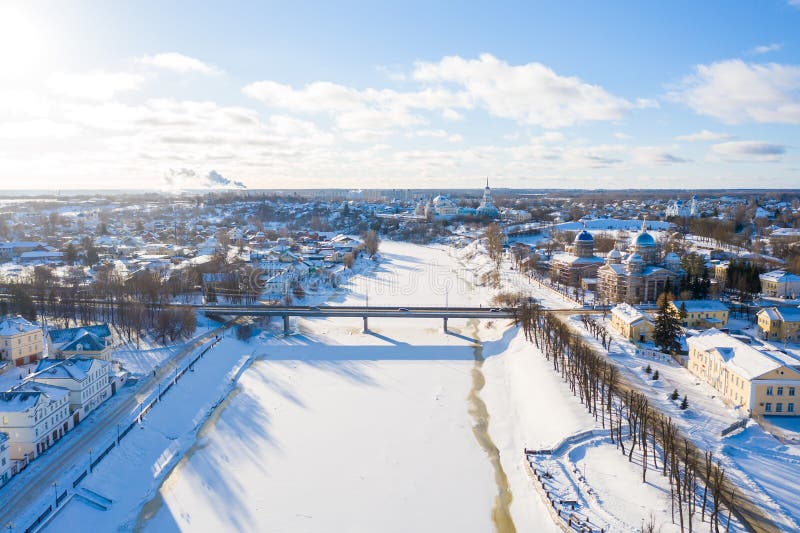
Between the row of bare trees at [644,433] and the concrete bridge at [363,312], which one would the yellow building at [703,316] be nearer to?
the row of bare trees at [644,433]

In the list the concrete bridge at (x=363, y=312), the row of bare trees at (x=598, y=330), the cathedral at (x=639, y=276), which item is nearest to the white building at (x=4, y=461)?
the concrete bridge at (x=363, y=312)

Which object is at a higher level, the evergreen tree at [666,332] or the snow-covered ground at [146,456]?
the evergreen tree at [666,332]

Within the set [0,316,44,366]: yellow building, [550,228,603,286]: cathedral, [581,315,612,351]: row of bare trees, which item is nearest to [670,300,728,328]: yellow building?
[581,315,612,351]: row of bare trees

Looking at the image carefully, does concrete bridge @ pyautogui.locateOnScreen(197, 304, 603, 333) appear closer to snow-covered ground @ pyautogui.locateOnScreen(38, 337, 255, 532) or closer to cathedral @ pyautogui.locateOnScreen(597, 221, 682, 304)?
cathedral @ pyautogui.locateOnScreen(597, 221, 682, 304)

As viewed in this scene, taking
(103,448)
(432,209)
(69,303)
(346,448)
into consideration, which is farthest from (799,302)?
(432,209)

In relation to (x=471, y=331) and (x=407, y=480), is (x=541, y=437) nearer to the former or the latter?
(x=407, y=480)

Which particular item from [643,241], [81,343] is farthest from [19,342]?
[643,241]
